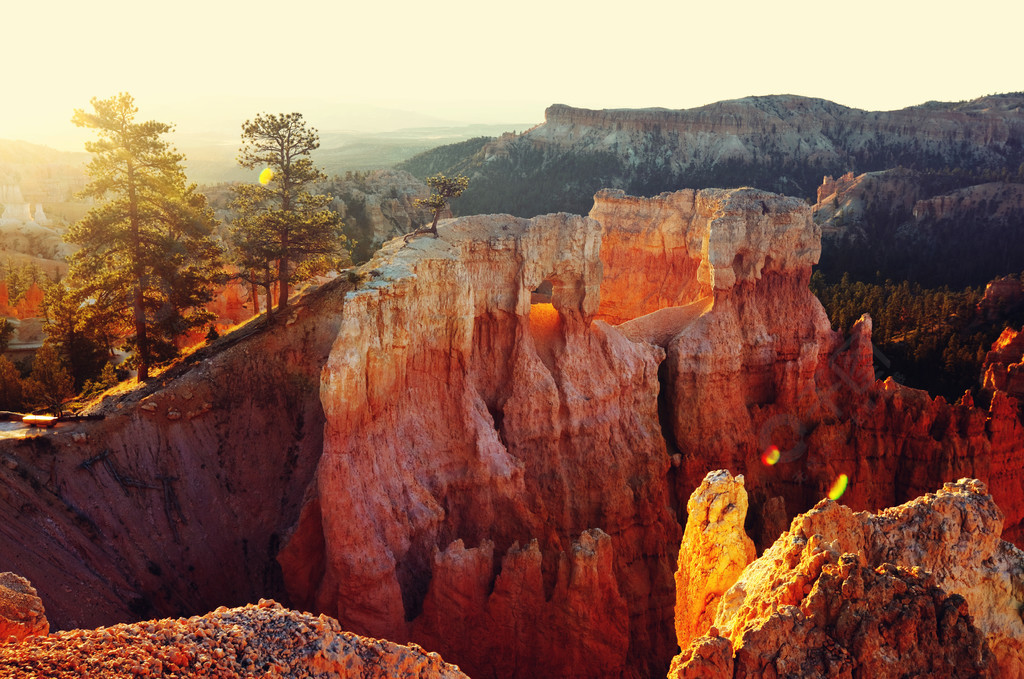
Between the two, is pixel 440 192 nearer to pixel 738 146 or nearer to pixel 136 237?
pixel 136 237

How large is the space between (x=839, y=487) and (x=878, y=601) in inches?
659

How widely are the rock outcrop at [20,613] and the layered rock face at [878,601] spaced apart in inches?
354

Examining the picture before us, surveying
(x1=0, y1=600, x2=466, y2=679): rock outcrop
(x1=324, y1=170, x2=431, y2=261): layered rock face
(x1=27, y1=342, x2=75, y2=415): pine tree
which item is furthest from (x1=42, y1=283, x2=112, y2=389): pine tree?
(x1=324, y1=170, x2=431, y2=261): layered rock face

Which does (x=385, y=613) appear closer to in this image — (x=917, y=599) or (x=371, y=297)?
(x=371, y=297)

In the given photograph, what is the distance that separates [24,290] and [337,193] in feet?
69.5

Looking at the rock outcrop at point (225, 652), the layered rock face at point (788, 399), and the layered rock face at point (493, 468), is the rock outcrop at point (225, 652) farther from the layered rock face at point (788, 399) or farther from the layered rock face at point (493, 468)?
the layered rock face at point (788, 399)

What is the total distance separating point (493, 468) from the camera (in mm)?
18562

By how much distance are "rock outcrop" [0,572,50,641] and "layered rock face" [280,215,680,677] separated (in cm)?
620

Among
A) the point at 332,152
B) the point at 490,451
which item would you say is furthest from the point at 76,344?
the point at 332,152

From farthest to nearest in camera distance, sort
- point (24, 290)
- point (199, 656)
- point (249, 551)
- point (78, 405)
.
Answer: point (24, 290) < point (78, 405) < point (249, 551) < point (199, 656)

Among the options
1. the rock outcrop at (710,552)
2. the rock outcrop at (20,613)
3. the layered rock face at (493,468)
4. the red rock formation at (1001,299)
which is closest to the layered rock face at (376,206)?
the layered rock face at (493,468)

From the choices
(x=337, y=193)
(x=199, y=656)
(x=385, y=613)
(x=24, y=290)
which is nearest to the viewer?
(x=199, y=656)

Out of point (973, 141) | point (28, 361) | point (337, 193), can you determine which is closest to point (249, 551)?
point (28, 361)

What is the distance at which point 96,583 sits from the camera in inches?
697
